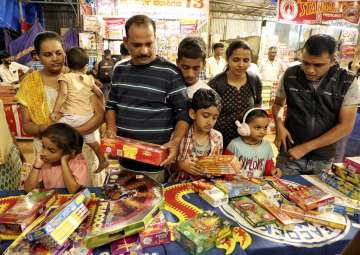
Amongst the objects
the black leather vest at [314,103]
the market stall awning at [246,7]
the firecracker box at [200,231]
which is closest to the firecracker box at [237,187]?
the firecracker box at [200,231]

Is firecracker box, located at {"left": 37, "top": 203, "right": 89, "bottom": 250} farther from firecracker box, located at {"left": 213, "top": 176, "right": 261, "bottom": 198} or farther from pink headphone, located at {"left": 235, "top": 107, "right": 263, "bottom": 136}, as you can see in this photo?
pink headphone, located at {"left": 235, "top": 107, "right": 263, "bottom": 136}

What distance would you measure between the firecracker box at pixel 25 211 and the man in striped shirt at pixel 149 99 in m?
0.53

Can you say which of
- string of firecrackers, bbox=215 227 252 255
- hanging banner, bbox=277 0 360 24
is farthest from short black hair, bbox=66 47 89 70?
hanging banner, bbox=277 0 360 24

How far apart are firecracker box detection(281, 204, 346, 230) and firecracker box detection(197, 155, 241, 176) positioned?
1.16 ft

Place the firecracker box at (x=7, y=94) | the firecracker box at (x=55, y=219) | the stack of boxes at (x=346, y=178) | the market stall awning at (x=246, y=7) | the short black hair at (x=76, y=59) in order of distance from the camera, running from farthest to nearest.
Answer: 1. the market stall awning at (x=246, y=7)
2. the firecracker box at (x=7, y=94)
3. the short black hair at (x=76, y=59)
4. the stack of boxes at (x=346, y=178)
5. the firecracker box at (x=55, y=219)

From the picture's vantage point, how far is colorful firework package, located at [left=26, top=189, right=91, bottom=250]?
1.17m

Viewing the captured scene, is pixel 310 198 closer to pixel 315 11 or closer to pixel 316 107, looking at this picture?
pixel 316 107

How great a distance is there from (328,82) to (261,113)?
0.52m

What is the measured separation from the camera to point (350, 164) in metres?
1.84

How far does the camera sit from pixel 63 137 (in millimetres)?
1785

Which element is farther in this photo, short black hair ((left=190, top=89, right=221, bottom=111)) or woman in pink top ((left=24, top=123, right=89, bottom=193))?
short black hair ((left=190, top=89, right=221, bottom=111))

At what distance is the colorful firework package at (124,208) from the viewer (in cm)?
122

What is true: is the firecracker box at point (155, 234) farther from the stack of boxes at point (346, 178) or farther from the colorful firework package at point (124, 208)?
the stack of boxes at point (346, 178)

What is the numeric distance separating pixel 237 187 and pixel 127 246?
0.74m
